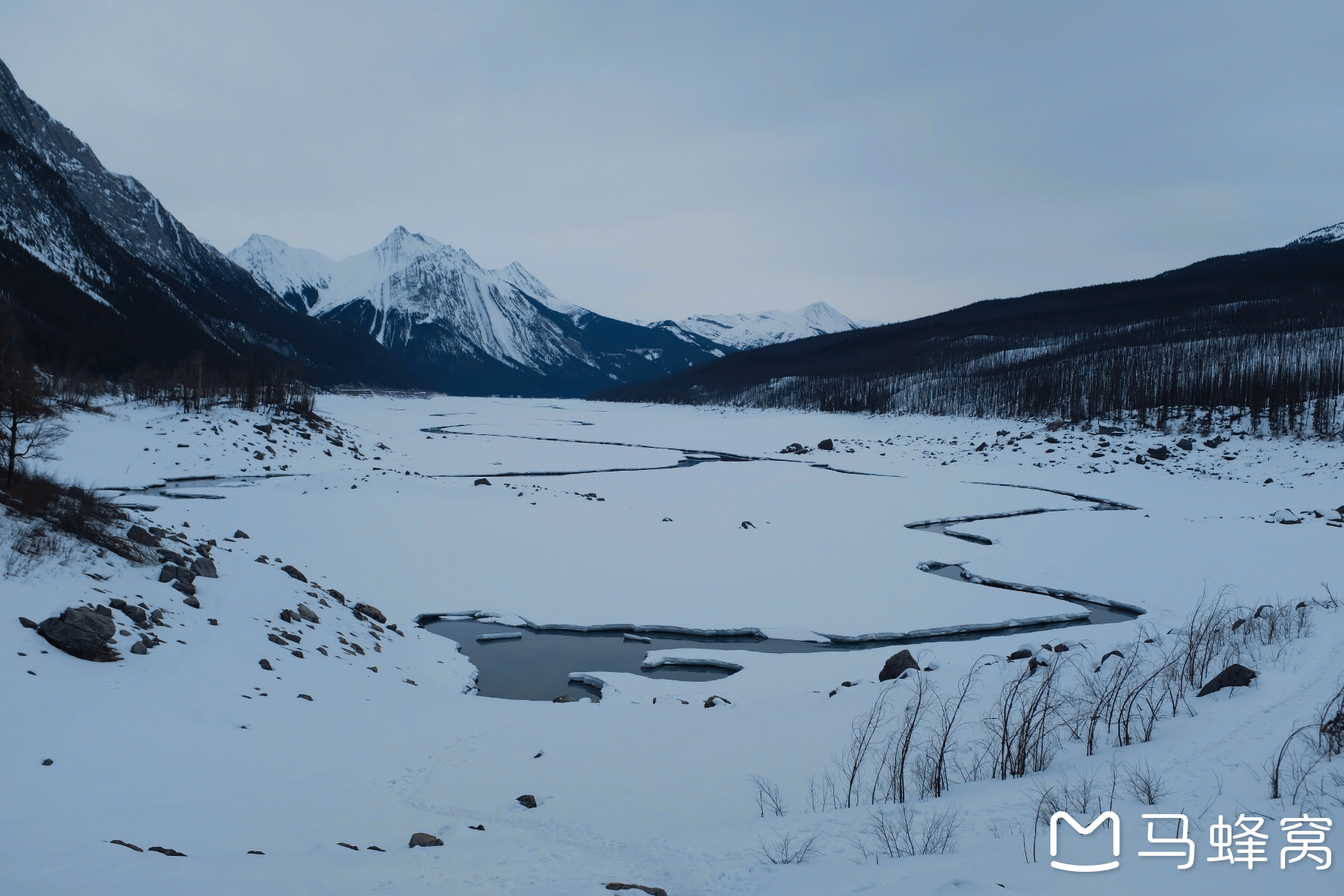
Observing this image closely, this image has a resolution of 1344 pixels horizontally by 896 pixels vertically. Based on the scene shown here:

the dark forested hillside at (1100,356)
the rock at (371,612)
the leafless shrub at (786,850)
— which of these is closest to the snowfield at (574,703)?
the leafless shrub at (786,850)

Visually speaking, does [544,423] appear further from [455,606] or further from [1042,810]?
[1042,810]

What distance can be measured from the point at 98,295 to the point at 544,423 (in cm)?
7425

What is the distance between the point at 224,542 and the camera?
15883mm

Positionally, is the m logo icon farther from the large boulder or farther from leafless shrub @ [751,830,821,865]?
the large boulder

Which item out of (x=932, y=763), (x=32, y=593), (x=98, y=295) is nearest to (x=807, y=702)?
(x=932, y=763)

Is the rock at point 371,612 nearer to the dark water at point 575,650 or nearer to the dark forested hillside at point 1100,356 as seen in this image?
the dark water at point 575,650

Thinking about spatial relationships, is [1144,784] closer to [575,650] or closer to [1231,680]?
[1231,680]

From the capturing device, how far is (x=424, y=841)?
5.84 m

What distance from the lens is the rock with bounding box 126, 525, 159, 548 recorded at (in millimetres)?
12305

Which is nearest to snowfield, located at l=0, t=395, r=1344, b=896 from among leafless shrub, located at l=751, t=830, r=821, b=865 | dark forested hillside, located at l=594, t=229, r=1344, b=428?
leafless shrub, located at l=751, t=830, r=821, b=865

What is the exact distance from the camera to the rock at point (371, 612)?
562 inches

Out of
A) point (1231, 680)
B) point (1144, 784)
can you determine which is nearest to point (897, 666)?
point (1231, 680)

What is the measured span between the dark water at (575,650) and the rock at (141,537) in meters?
5.18

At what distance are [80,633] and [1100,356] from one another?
10168cm
